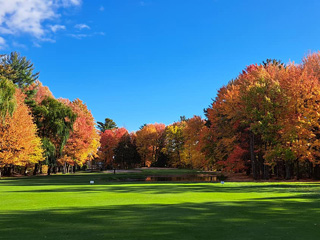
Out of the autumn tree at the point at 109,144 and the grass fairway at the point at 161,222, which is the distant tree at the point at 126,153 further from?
the grass fairway at the point at 161,222

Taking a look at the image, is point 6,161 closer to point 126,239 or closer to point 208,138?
point 208,138

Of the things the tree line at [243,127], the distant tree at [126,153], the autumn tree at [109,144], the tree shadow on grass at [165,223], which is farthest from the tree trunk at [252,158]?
the autumn tree at [109,144]

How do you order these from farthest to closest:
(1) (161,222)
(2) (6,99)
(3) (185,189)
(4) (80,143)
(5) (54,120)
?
(4) (80,143)
(5) (54,120)
(2) (6,99)
(3) (185,189)
(1) (161,222)

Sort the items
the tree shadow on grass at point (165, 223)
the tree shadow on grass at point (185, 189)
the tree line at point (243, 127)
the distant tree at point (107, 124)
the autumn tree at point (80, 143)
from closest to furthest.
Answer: the tree shadow on grass at point (165, 223)
the tree shadow on grass at point (185, 189)
the tree line at point (243, 127)
the autumn tree at point (80, 143)
the distant tree at point (107, 124)

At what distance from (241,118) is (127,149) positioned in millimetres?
64585

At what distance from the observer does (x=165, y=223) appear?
8.59 meters

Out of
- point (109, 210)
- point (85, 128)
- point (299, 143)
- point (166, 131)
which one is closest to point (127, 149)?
point (166, 131)

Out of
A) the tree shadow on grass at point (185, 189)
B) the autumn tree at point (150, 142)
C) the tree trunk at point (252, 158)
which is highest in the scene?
the autumn tree at point (150, 142)

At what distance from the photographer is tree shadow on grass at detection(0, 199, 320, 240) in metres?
7.22

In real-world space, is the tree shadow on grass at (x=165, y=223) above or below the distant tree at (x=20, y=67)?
below

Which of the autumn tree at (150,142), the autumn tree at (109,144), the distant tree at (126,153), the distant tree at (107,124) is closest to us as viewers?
the distant tree at (126,153)

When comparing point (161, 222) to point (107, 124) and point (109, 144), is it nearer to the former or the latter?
point (109, 144)

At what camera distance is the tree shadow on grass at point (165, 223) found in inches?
284

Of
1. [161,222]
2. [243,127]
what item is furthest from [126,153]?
[161,222]
